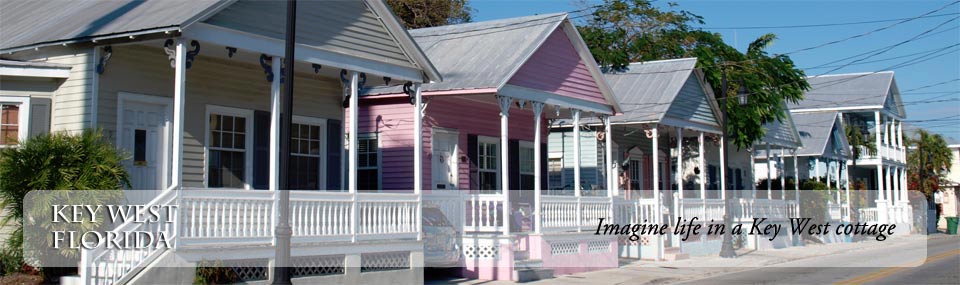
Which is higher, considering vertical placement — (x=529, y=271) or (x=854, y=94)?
(x=854, y=94)

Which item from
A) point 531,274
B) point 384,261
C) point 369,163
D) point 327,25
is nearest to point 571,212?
point 531,274

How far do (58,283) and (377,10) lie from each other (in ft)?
22.9

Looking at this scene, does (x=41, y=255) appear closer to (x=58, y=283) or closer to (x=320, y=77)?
(x=58, y=283)

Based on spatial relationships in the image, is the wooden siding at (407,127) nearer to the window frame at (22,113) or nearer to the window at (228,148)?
the window at (228,148)

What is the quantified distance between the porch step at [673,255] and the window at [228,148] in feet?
42.5

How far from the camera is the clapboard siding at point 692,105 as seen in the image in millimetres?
27389

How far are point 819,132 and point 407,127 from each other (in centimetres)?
2588

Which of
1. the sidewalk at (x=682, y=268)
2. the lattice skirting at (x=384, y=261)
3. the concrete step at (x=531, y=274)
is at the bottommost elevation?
the sidewalk at (x=682, y=268)

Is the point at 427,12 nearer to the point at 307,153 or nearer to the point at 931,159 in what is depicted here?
the point at 307,153

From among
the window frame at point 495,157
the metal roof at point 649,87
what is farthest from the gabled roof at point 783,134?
the window frame at point 495,157

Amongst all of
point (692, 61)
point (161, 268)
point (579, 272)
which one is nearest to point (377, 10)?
point (161, 268)

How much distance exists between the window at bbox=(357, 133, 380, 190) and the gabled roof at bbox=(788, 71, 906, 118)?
101ft

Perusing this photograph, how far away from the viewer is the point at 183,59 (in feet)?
43.1

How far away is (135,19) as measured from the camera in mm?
13766
